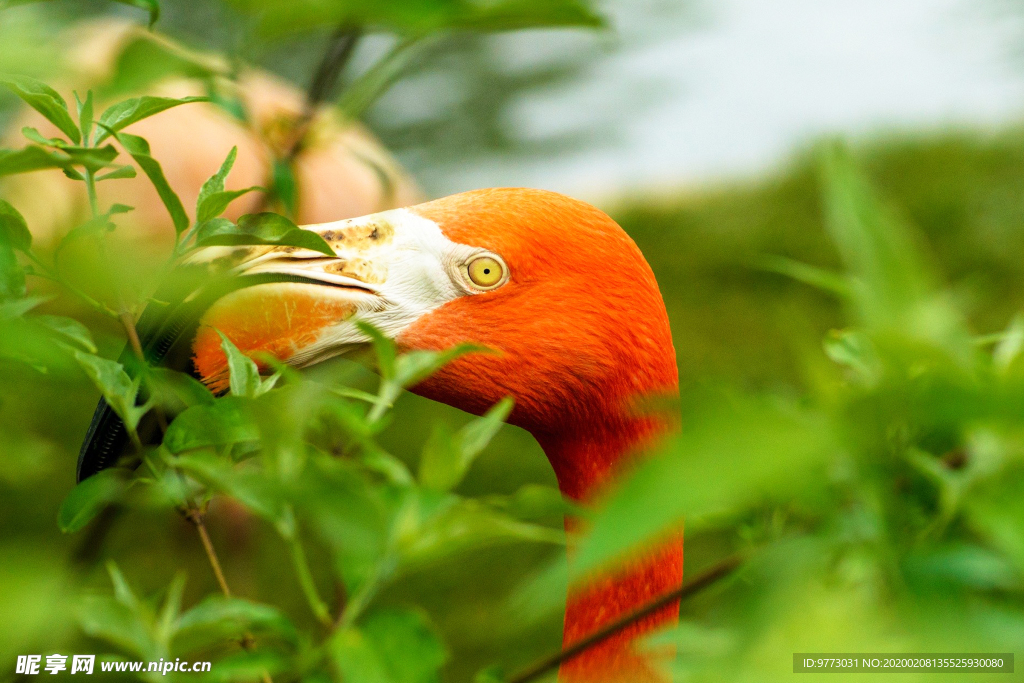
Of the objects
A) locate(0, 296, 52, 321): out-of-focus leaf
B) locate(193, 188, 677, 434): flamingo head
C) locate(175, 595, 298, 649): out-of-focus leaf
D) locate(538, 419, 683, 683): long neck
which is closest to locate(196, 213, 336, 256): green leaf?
locate(0, 296, 52, 321): out-of-focus leaf

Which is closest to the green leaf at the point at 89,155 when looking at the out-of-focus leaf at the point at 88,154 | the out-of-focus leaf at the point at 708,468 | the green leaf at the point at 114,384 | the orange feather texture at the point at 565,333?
the out-of-focus leaf at the point at 88,154

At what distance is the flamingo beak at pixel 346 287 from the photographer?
0.78m

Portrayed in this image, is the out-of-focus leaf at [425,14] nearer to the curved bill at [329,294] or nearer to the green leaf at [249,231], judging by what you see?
the green leaf at [249,231]

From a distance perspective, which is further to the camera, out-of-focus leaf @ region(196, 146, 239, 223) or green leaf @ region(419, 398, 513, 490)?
out-of-focus leaf @ region(196, 146, 239, 223)

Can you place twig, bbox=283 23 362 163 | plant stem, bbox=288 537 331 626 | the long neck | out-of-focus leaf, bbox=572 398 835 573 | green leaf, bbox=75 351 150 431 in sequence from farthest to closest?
the long neck → twig, bbox=283 23 362 163 → green leaf, bbox=75 351 150 431 → plant stem, bbox=288 537 331 626 → out-of-focus leaf, bbox=572 398 835 573

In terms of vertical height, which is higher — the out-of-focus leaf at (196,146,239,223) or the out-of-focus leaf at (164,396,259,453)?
the out-of-focus leaf at (196,146,239,223)

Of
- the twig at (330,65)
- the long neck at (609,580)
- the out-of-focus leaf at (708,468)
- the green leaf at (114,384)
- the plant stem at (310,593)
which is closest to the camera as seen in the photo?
the out-of-focus leaf at (708,468)

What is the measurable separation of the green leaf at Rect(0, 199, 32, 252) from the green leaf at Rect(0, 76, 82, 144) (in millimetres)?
53

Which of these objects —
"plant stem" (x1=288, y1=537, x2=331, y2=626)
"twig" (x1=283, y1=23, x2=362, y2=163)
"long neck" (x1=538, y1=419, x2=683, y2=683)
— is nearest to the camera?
"plant stem" (x1=288, y1=537, x2=331, y2=626)

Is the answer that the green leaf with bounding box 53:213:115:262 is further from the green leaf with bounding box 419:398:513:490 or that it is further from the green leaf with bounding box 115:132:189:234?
the green leaf with bounding box 419:398:513:490

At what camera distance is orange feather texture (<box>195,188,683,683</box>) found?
0.83 meters

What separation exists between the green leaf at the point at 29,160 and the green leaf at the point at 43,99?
0.03 metres

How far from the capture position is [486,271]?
0.83 meters

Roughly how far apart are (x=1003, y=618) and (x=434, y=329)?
23.9 inches
